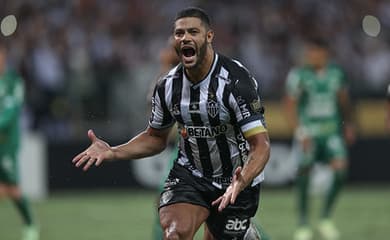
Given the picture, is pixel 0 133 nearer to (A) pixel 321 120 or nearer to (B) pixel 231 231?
(A) pixel 321 120

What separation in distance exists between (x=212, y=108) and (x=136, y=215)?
26.6 ft

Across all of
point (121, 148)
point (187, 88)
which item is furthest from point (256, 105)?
point (121, 148)

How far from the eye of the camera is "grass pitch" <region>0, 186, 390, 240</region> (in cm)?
1321

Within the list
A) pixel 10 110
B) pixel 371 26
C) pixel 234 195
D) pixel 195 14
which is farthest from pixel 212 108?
pixel 371 26

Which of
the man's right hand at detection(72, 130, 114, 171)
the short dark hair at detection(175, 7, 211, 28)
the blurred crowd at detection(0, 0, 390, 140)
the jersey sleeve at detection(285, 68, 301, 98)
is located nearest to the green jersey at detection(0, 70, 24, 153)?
the jersey sleeve at detection(285, 68, 301, 98)

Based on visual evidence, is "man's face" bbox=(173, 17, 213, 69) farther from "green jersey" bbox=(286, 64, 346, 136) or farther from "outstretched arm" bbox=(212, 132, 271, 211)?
"green jersey" bbox=(286, 64, 346, 136)

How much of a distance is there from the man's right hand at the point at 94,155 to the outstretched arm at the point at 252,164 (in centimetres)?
89

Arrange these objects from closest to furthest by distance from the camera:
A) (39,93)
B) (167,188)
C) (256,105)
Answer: (256,105) < (167,188) < (39,93)

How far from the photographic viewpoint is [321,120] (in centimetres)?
1377

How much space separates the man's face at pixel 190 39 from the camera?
7309 millimetres

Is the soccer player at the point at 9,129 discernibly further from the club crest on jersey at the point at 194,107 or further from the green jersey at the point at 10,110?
the club crest on jersey at the point at 194,107

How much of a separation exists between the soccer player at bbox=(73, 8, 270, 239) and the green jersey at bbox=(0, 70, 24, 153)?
17.6ft

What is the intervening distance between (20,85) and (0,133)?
0.65 m

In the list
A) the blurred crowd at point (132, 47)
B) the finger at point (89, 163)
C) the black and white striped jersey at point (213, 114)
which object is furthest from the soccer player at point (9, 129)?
the finger at point (89, 163)
